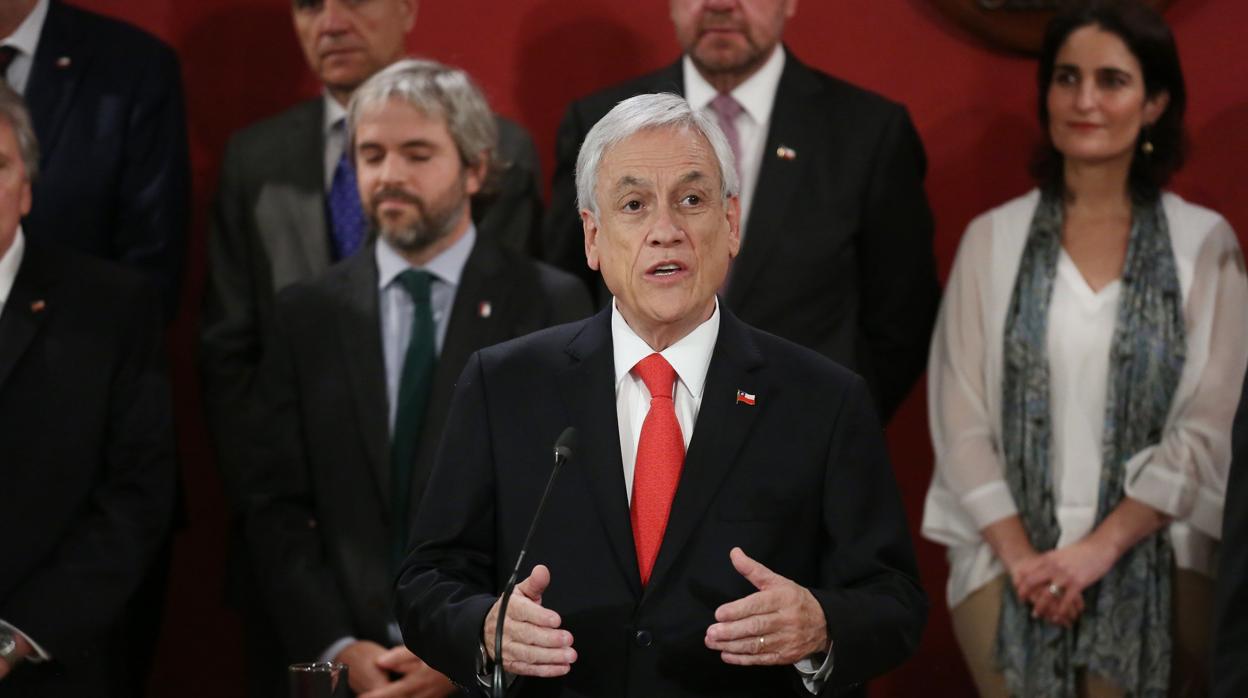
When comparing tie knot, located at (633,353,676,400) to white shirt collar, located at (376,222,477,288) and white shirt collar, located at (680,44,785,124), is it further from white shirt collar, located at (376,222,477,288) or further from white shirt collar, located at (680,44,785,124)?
white shirt collar, located at (680,44,785,124)

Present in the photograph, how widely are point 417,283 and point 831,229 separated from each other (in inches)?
34.4

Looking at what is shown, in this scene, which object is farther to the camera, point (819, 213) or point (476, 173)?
point (819, 213)

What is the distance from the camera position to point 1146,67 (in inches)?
149

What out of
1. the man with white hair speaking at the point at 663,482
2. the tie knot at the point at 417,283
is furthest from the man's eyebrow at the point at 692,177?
the tie knot at the point at 417,283

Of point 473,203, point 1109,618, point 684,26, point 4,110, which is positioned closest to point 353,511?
point 473,203

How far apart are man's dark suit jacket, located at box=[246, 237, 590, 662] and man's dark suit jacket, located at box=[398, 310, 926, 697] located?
1.05 metres

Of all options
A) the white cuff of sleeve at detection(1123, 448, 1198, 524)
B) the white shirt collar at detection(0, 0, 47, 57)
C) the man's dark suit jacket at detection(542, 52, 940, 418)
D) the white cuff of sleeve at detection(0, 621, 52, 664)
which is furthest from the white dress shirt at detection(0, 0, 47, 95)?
the white cuff of sleeve at detection(1123, 448, 1198, 524)

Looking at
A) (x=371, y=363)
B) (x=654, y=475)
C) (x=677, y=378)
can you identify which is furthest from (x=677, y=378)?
(x=371, y=363)

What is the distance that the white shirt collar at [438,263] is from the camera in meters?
3.47

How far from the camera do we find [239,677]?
464 centimetres

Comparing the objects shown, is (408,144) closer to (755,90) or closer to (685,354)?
(755,90)

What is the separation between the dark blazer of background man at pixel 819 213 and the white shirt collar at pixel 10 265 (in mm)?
1078

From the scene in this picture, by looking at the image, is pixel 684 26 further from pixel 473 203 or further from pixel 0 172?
pixel 0 172

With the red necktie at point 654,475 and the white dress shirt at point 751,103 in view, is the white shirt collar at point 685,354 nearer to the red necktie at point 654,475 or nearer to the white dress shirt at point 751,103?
the red necktie at point 654,475
